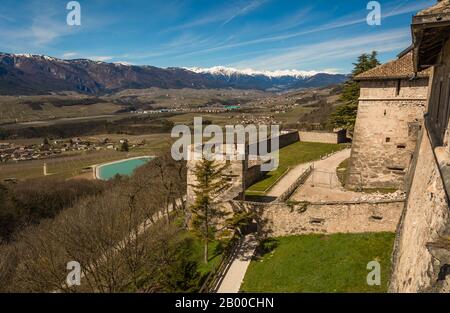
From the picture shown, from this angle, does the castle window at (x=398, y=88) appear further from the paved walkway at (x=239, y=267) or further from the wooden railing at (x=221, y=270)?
the wooden railing at (x=221, y=270)

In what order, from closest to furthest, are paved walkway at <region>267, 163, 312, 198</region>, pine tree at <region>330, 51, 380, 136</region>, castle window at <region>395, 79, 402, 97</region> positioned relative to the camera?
1. castle window at <region>395, 79, 402, 97</region>
2. paved walkway at <region>267, 163, 312, 198</region>
3. pine tree at <region>330, 51, 380, 136</region>

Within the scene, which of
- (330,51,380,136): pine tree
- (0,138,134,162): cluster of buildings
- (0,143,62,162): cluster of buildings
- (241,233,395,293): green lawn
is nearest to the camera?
(241,233,395,293): green lawn

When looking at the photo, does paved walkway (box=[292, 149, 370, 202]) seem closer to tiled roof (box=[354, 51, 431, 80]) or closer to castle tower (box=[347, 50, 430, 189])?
castle tower (box=[347, 50, 430, 189])

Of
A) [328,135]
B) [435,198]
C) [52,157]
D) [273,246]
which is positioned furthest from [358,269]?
[52,157]

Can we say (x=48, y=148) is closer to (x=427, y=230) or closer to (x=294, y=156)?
(x=294, y=156)

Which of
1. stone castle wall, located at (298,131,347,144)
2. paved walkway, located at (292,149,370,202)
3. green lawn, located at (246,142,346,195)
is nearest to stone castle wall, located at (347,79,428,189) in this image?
paved walkway, located at (292,149,370,202)
